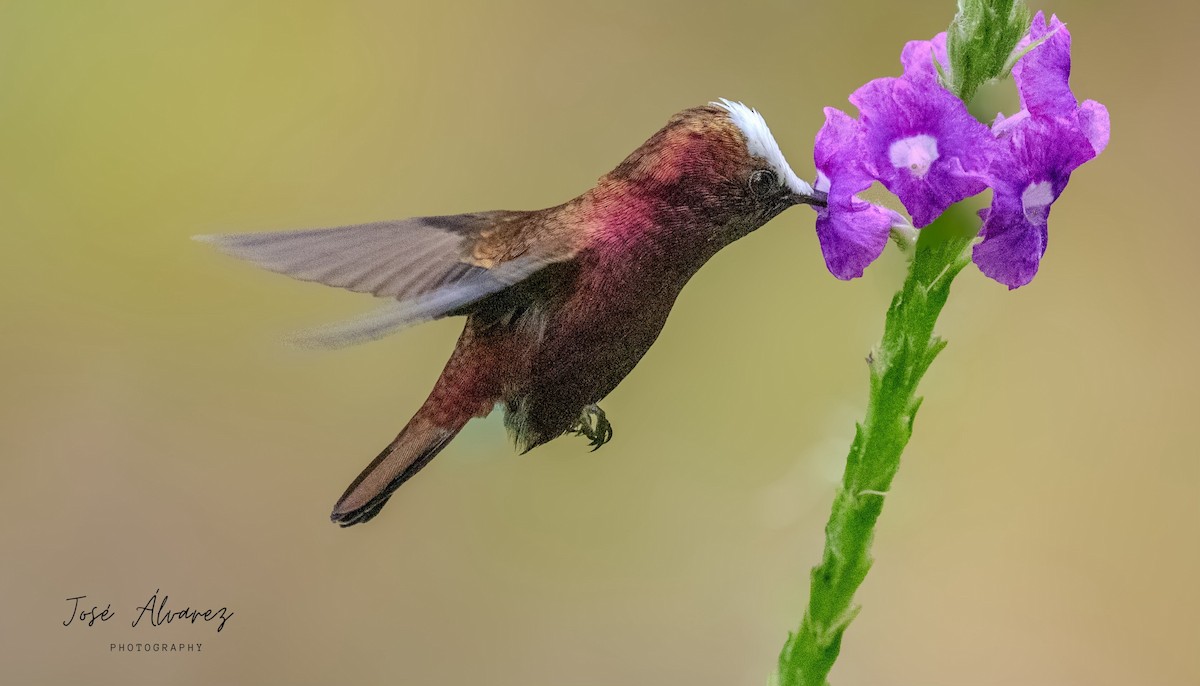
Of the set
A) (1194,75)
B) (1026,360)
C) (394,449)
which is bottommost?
→ (394,449)

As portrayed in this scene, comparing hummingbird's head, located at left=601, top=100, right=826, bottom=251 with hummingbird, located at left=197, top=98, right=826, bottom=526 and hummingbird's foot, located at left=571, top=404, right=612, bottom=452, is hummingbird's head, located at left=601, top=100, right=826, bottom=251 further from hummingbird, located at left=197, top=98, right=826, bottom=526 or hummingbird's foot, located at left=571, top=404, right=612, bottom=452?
hummingbird's foot, located at left=571, top=404, right=612, bottom=452

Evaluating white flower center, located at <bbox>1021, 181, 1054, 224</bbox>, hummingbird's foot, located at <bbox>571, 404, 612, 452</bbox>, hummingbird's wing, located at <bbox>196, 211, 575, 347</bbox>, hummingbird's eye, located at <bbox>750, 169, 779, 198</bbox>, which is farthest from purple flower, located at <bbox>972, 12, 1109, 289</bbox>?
hummingbird's foot, located at <bbox>571, 404, 612, 452</bbox>

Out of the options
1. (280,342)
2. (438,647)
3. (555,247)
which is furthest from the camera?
(438,647)

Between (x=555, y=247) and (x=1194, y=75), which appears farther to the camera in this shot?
(x=1194, y=75)

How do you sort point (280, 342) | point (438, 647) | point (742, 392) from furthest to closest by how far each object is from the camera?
point (742, 392) → point (438, 647) → point (280, 342)

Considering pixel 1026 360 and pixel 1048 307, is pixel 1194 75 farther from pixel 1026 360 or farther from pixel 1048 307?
pixel 1026 360

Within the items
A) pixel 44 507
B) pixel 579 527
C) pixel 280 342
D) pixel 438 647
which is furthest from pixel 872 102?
pixel 44 507

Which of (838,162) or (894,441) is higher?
(838,162)
